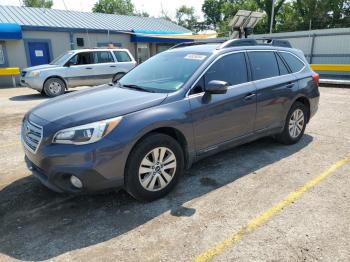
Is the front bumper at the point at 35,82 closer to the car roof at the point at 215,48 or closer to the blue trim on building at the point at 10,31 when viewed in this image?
the blue trim on building at the point at 10,31

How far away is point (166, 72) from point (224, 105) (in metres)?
0.91

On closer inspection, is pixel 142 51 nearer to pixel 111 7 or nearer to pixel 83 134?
pixel 83 134

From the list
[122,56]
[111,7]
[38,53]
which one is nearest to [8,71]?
[38,53]

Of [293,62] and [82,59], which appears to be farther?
[82,59]

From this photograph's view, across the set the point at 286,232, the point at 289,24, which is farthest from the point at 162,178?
the point at 289,24

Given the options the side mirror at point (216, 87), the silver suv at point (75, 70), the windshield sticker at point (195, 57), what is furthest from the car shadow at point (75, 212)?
the silver suv at point (75, 70)

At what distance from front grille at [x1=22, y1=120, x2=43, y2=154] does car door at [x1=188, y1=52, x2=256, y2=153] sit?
1.73 metres

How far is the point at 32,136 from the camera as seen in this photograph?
3471 mm

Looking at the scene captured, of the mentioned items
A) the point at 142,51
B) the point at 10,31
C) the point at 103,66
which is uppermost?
the point at 10,31

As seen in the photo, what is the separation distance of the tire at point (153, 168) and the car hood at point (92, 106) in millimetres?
411

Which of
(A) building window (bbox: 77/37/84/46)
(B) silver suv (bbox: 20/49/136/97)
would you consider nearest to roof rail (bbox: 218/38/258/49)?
(B) silver suv (bbox: 20/49/136/97)

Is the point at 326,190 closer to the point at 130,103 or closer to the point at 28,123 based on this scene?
the point at 130,103

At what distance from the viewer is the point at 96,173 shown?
317 cm

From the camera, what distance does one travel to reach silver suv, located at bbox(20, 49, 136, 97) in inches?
474
